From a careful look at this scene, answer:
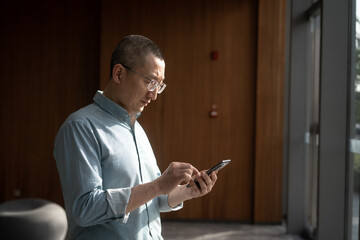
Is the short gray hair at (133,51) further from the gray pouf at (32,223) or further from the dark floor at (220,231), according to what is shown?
the dark floor at (220,231)

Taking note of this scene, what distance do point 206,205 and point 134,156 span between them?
457 cm

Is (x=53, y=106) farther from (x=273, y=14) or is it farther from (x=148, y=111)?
(x=273, y=14)

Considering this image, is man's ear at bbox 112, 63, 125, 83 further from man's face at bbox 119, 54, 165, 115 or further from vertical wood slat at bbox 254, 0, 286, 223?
vertical wood slat at bbox 254, 0, 286, 223

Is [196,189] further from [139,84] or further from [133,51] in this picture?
[133,51]

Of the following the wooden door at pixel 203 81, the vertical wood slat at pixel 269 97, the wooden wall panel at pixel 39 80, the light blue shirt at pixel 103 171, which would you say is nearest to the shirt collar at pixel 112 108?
the light blue shirt at pixel 103 171

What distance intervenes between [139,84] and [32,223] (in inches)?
104

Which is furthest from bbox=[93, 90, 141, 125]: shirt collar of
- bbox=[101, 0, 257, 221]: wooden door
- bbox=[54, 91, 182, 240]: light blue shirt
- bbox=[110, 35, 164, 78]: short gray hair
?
bbox=[101, 0, 257, 221]: wooden door

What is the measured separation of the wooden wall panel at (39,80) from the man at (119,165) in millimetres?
4667

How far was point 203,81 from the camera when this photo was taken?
19.6 ft

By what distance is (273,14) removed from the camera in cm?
590

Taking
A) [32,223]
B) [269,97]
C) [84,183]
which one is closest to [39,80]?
[32,223]

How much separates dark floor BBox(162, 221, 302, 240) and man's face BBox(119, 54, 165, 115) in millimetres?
3729

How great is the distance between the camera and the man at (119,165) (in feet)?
4.63

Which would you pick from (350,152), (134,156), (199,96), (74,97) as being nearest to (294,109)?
(199,96)
